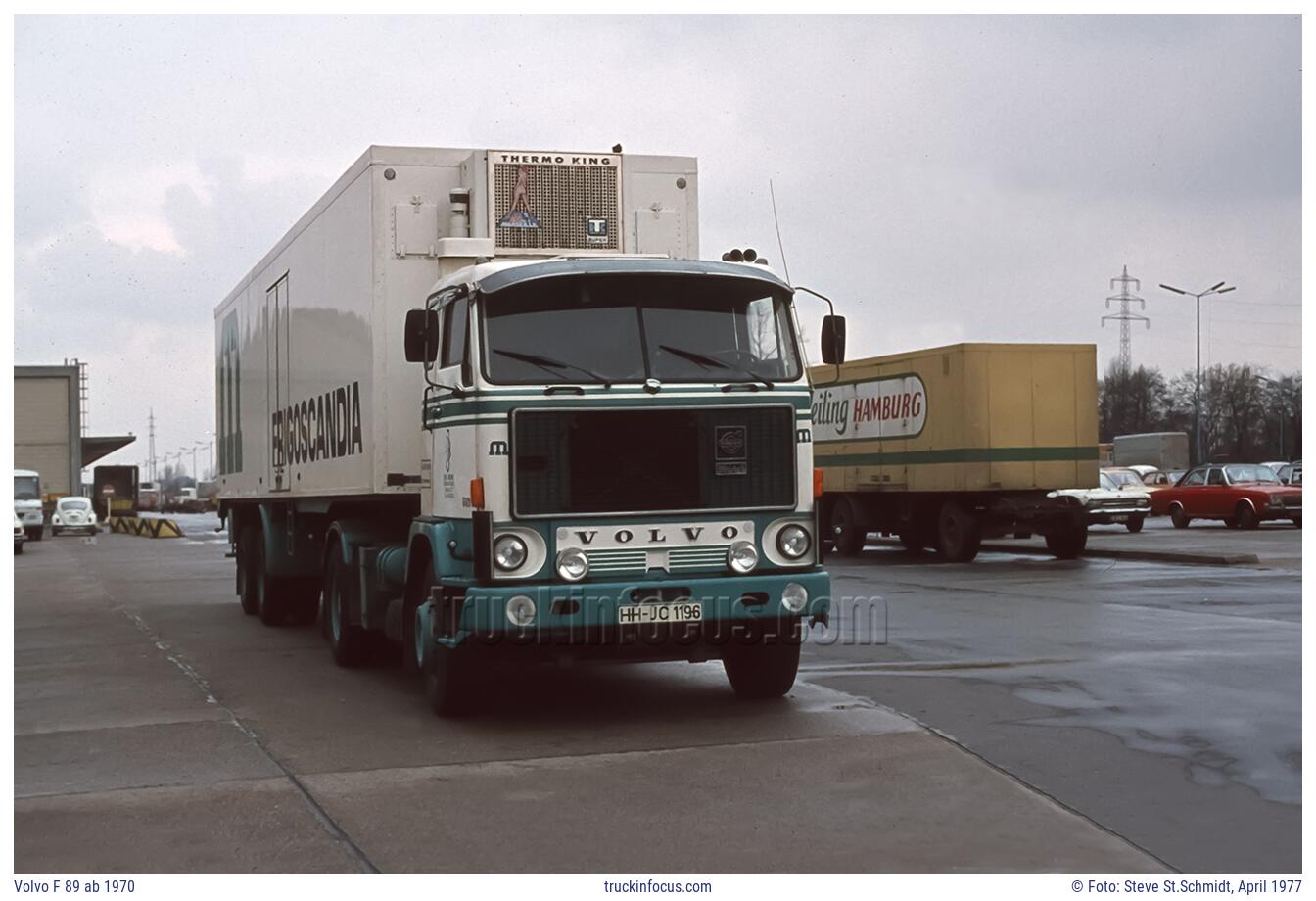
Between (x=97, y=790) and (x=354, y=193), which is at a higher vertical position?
(x=354, y=193)

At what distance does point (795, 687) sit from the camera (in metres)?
11.0

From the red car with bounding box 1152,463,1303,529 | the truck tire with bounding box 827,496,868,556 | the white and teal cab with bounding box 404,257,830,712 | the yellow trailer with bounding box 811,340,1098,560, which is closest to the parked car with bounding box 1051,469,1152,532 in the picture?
the red car with bounding box 1152,463,1303,529

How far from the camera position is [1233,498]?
37719mm

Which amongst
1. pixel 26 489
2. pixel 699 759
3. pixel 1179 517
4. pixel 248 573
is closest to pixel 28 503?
pixel 26 489

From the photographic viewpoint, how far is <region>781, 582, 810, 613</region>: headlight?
964 cm

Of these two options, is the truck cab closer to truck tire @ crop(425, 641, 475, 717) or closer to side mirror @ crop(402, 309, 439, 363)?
side mirror @ crop(402, 309, 439, 363)

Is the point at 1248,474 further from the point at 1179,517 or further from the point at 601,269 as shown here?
the point at 601,269

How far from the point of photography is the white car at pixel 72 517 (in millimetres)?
57125

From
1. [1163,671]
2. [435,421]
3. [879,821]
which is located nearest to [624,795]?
[879,821]

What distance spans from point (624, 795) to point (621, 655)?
2.20 metres

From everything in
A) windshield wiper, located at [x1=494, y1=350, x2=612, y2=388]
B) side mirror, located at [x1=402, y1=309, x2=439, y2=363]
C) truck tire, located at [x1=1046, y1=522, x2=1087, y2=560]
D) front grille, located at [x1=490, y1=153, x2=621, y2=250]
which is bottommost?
truck tire, located at [x1=1046, y1=522, x2=1087, y2=560]

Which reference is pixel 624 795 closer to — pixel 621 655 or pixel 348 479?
pixel 621 655

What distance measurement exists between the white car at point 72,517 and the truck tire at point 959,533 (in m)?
38.6

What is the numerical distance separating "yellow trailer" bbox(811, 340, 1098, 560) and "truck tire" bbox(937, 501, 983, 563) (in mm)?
16
